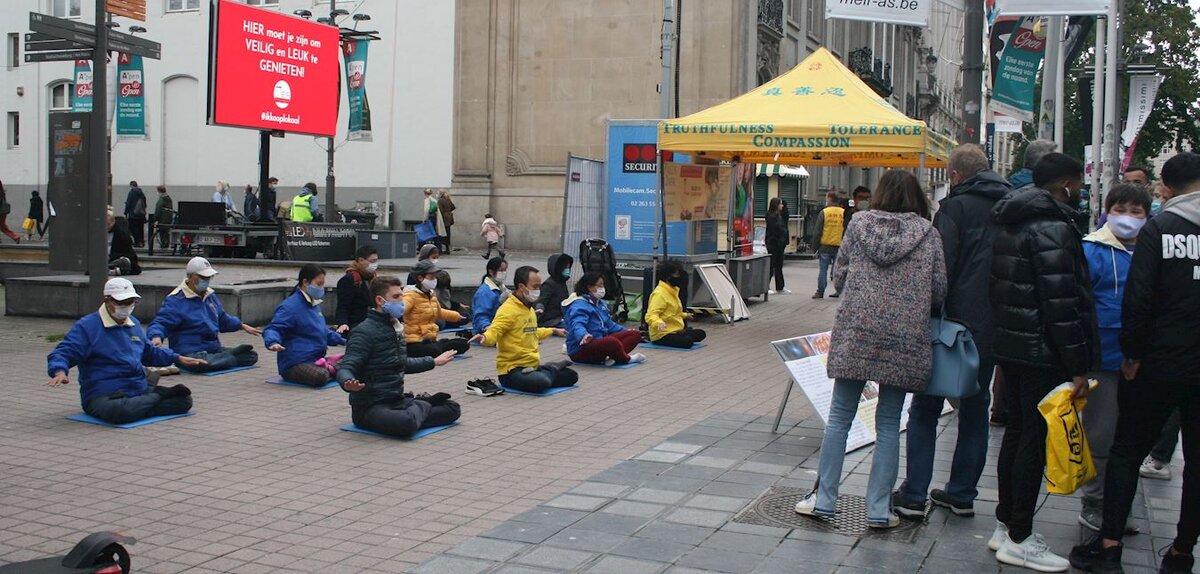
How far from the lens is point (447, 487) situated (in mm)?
6770

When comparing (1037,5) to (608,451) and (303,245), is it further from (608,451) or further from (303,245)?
(303,245)

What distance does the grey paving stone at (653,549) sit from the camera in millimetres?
5375

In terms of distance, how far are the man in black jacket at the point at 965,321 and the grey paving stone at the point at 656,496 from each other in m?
1.25

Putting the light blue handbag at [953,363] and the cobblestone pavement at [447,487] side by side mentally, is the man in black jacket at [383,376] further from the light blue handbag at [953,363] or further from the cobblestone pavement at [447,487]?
the light blue handbag at [953,363]

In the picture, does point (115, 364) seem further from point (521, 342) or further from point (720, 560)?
point (720, 560)

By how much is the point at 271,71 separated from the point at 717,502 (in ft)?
64.7

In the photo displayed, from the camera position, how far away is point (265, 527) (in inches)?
231

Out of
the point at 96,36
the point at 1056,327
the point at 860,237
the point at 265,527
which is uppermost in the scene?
the point at 96,36

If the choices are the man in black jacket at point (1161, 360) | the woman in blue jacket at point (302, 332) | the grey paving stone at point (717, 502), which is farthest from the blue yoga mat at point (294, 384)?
the man in black jacket at point (1161, 360)

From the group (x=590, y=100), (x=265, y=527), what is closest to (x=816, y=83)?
(x=265, y=527)

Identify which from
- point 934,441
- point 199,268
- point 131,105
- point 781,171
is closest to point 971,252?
point 934,441

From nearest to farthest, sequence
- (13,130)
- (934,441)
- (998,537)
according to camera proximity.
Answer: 1. (998,537)
2. (934,441)
3. (13,130)

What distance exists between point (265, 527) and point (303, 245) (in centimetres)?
1817

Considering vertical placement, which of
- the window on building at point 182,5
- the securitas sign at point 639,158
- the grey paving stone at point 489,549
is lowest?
the grey paving stone at point 489,549
